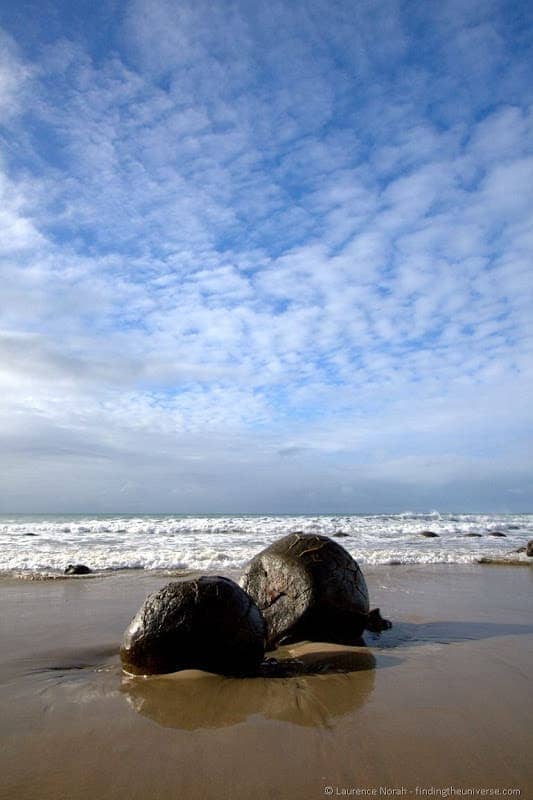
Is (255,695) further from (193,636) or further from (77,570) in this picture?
(77,570)

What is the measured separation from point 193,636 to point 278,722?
1253 mm

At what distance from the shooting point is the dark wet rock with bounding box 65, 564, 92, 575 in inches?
444

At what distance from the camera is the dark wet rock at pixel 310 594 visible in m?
5.90

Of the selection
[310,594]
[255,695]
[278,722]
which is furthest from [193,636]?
[310,594]

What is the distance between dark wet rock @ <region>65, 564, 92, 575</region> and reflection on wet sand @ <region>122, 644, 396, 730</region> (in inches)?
289

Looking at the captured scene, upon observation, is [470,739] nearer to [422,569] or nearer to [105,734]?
[105,734]

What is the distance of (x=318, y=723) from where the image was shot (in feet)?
11.9

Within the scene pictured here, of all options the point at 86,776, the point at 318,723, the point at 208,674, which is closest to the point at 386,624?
the point at 208,674

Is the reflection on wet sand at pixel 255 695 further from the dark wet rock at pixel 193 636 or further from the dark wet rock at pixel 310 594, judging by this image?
the dark wet rock at pixel 310 594

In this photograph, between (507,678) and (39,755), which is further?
(507,678)

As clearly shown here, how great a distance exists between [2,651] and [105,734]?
2.65 meters

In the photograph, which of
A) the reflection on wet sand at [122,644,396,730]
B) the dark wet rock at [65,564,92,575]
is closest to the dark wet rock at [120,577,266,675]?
the reflection on wet sand at [122,644,396,730]

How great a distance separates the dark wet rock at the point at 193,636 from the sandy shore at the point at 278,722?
15cm

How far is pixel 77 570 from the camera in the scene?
37.2ft
